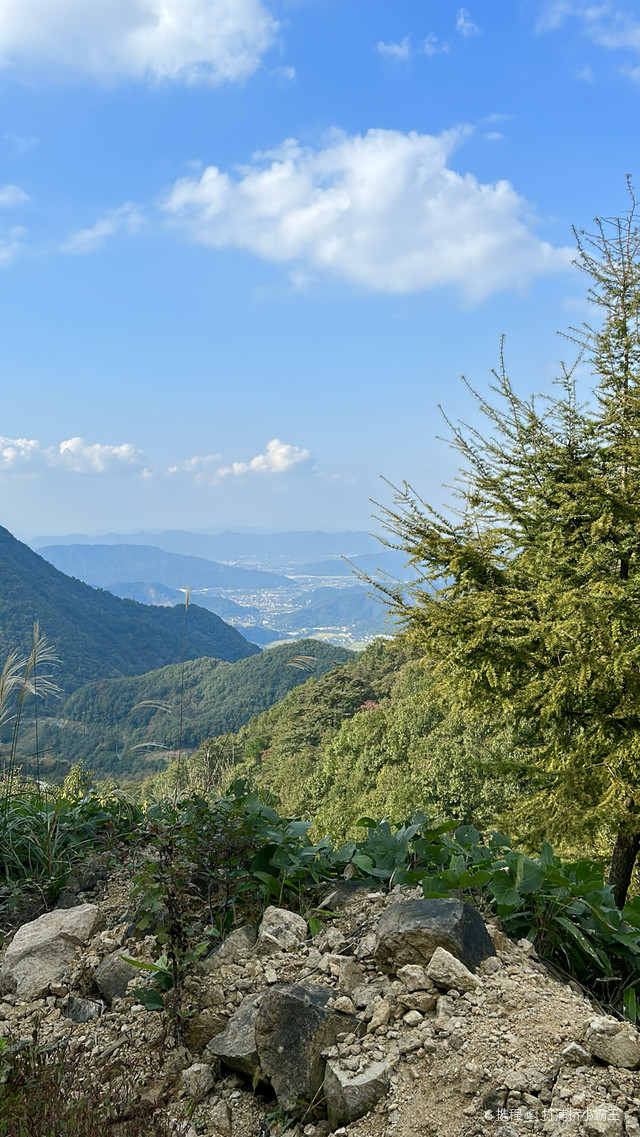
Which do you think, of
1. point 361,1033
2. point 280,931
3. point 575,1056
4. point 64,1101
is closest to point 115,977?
point 280,931

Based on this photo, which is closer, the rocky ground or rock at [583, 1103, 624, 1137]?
rock at [583, 1103, 624, 1137]

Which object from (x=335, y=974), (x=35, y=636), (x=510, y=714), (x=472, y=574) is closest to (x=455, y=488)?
(x=472, y=574)

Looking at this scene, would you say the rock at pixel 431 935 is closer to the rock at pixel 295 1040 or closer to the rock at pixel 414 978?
the rock at pixel 414 978

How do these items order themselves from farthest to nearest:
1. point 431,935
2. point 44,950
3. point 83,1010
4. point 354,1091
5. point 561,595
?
1. point 561,595
2. point 44,950
3. point 83,1010
4. point 431,935
5. point 354,1091

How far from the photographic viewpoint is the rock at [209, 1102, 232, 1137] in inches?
76.7

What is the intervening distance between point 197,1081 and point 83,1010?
651 mm

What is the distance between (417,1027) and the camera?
1952 millimetres

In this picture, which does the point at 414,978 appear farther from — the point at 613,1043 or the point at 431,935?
the point at 613,1043

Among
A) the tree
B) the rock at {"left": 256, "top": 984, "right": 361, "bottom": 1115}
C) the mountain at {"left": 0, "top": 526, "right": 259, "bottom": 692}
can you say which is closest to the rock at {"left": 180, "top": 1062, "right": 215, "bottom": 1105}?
the rock at {"left": 256, "top": 984, "right": 361, "bottom": 1115}

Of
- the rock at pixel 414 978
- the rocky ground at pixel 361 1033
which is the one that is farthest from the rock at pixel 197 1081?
the rock at pixel 414 978

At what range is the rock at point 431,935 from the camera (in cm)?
213

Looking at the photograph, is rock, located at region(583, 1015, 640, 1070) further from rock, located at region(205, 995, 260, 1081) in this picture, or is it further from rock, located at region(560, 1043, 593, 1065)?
rock, located at region(205, 995, 260, 1081)

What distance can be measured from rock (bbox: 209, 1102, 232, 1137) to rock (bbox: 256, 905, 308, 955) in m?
0.51

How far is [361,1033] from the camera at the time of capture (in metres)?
2.01
